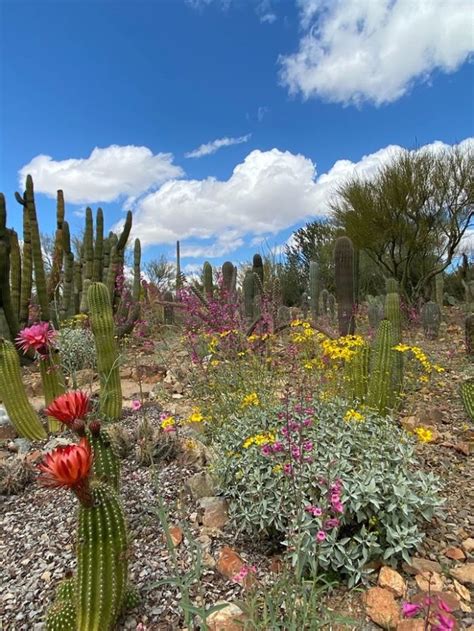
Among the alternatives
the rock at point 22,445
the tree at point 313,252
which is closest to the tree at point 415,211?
the tree at point 313,252

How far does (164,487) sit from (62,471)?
133cm

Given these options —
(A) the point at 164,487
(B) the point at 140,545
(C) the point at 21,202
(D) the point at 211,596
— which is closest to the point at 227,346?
(A) the point at 164,487

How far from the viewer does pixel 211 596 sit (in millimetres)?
1763

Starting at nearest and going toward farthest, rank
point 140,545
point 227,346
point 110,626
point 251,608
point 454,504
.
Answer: point 251,608 → point 110,626 → point 140,545 → point 454,504 → point 227,346

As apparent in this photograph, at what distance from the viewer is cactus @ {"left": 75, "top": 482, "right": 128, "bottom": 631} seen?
4.89 feet

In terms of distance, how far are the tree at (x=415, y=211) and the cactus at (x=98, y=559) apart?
38.4ft

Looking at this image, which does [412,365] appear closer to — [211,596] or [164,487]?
[164,487]

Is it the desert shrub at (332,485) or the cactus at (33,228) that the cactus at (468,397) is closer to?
the desert shrub at (332,485)

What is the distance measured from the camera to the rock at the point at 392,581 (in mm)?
1785

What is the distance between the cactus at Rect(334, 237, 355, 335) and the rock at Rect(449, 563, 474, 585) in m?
Result: 3.32

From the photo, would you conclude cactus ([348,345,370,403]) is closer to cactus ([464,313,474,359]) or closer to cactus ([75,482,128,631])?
cactus ([75,482,128,631])

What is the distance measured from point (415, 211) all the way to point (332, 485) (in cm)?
1188

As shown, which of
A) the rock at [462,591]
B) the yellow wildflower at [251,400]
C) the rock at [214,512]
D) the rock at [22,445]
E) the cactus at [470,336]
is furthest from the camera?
the cactus at [470,336]

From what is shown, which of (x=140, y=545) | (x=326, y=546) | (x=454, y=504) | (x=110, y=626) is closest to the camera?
(x=110, y=626)
